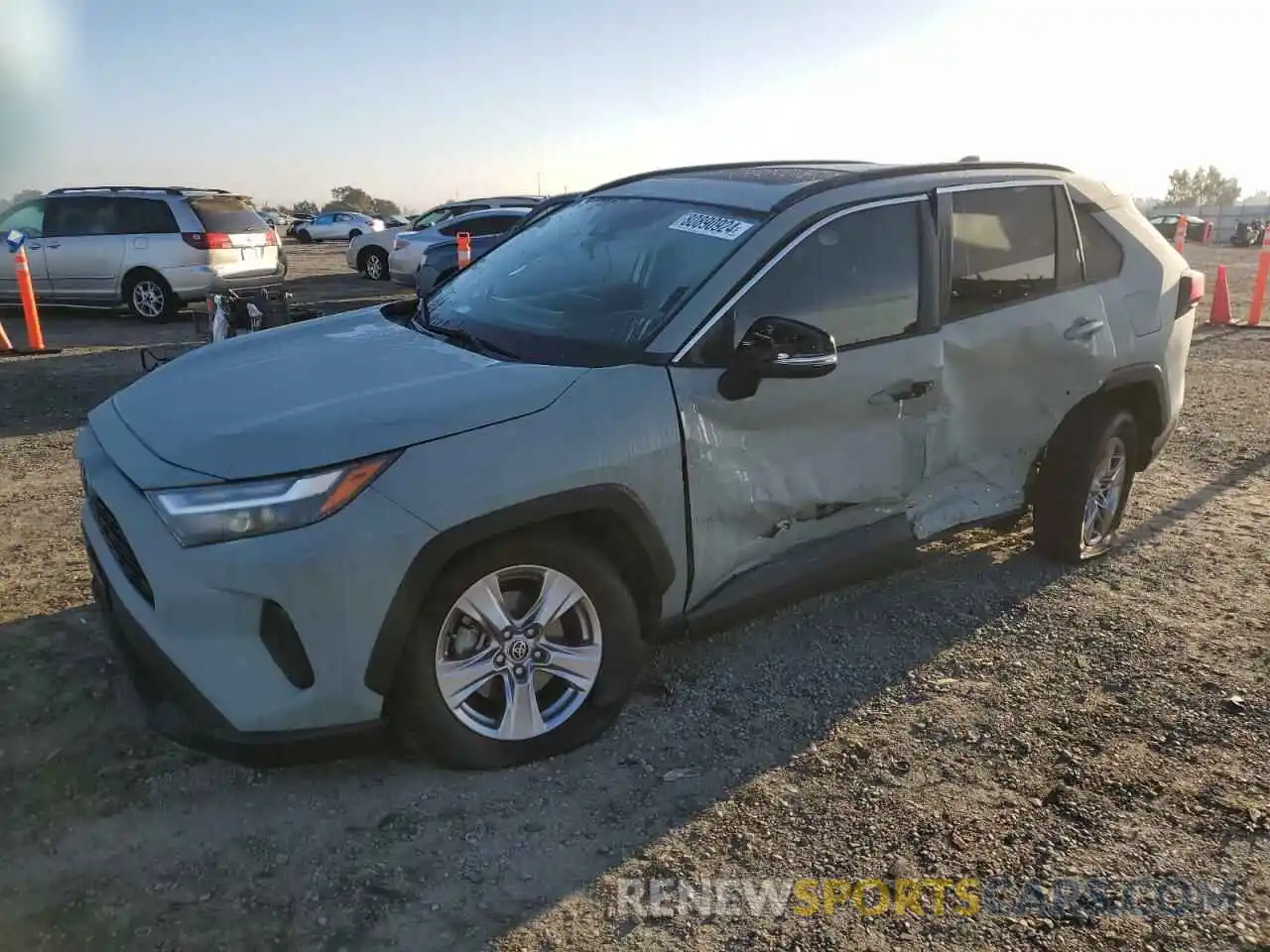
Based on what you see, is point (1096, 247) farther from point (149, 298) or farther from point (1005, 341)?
point (149, 298)

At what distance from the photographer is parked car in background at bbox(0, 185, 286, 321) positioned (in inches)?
497

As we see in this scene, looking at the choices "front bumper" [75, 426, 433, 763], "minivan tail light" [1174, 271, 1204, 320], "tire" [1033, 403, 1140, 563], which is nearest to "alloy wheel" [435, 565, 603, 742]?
"front bumper" [75, 426, 433, 763]

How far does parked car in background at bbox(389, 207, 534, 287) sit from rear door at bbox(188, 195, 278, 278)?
353cm

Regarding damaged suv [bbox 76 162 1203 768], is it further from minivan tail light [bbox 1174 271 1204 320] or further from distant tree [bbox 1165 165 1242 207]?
distant tree [bbox 1165 165 1242 207]

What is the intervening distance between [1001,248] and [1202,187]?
11999 centimetres

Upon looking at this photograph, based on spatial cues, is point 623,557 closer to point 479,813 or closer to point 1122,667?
point 479,813

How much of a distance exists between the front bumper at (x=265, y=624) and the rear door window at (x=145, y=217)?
11.3m

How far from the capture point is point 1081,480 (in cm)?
450

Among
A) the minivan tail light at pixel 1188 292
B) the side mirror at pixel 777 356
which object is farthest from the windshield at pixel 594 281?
the minivan tail light at pixel 1188 292

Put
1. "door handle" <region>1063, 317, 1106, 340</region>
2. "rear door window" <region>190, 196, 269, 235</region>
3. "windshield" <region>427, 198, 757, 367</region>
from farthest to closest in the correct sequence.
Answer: "rear door window" <region>190, 196, 269, 235</region>
"door handle" <region>1063, 317, 1106, 340</region>
"windshield" <region>427, 198, 757, 367</region>

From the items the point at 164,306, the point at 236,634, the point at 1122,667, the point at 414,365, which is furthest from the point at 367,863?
the point at 164,306

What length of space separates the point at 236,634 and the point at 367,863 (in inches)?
27.6

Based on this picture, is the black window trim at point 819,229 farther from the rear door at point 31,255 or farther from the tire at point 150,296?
the rear door at point 31,255

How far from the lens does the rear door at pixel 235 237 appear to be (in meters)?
12.7
